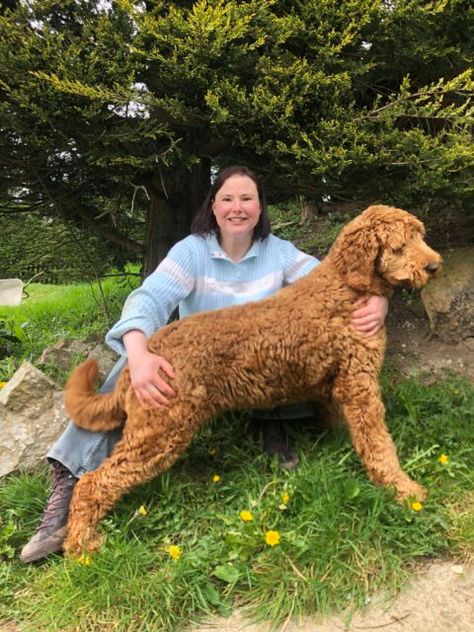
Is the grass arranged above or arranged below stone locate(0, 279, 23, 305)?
below

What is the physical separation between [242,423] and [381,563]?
50.3 inches

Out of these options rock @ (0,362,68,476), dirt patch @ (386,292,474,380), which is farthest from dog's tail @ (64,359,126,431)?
dirt patch @ (386,292,474,380)

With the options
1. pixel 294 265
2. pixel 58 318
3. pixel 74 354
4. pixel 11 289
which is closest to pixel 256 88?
pixel 294 265

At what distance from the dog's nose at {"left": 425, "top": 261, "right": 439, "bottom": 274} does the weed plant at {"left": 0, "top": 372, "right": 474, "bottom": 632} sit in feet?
3.42

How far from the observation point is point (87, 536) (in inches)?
105

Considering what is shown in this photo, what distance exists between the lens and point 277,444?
3.23 m

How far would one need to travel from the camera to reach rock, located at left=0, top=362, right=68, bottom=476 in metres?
3.31

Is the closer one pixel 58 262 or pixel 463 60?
pixel 463 60

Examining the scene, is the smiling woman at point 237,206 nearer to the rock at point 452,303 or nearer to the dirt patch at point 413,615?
the rock at point 452,303

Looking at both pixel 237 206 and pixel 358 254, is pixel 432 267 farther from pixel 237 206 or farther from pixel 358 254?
pixel 237 206

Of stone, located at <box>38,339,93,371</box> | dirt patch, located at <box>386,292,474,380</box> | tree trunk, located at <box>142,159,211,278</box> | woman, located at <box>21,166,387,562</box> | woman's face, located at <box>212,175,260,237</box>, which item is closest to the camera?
woman, located at <box>21,166,387,562</box>

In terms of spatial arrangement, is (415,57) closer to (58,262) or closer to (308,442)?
(308,442)

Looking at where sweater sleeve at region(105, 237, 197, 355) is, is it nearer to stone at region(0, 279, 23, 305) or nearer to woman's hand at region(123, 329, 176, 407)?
woman's hand at region(123, 329, 176, 407)

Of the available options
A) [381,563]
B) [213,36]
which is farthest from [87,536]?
[213,36]
